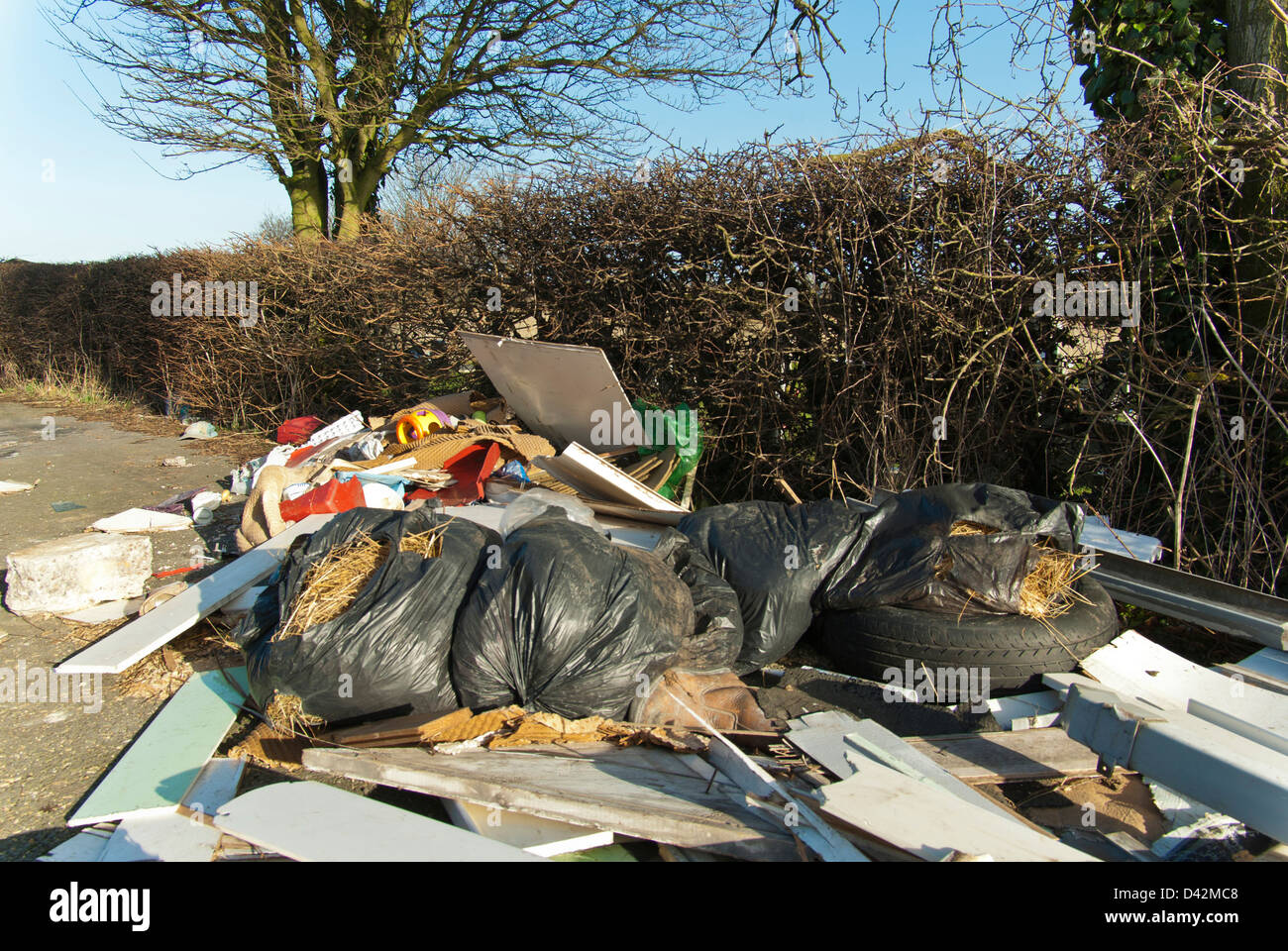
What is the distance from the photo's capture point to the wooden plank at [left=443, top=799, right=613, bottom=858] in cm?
206

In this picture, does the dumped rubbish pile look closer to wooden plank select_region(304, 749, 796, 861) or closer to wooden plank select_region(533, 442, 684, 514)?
wooden plank select_region(304, 749, 796, 861)

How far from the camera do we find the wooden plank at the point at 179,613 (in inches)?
123

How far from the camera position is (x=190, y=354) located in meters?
9.47

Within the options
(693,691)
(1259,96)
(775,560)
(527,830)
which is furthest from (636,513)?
(1259,96)

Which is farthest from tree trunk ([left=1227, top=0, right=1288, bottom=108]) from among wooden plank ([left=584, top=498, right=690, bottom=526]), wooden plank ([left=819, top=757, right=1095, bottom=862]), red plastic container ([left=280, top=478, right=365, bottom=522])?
red plastic container ([left=280, top=478, right=365, bottom=522])

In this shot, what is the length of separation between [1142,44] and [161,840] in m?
Answer: 6.01

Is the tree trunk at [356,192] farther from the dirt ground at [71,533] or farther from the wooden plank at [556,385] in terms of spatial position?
the wooden plank at [556,385]

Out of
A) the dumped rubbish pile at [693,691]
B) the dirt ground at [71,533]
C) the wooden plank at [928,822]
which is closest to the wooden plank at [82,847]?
the dumped rubbish pile at [693,691]

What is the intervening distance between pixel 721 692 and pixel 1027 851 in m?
1.32

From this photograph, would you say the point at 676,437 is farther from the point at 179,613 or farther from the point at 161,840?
the point at 161,840
